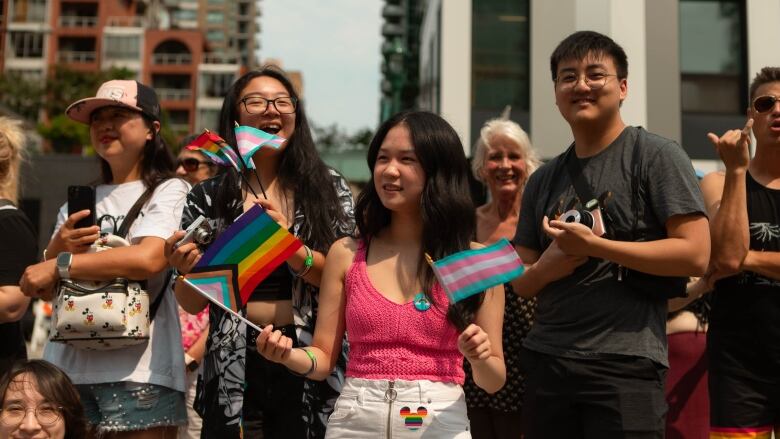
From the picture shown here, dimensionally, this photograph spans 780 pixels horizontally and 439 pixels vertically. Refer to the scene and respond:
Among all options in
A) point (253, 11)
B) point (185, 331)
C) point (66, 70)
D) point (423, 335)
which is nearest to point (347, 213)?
point (423, 335)

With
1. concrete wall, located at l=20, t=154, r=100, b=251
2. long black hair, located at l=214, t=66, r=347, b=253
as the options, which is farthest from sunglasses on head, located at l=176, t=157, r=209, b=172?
concrete wall, located at l=20, t=154, r=100, b=251

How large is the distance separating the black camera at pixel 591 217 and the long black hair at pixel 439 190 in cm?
37

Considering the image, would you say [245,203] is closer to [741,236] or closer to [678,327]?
[741,236]

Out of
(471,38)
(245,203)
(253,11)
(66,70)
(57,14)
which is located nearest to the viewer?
(245,203)

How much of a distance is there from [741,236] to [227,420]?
214cm

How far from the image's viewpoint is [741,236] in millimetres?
3557

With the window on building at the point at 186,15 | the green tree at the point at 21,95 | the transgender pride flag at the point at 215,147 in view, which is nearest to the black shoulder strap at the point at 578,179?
the transgender pride flag at the point at 215,147

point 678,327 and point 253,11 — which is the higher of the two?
point 253,11

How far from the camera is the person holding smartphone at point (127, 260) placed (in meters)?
3.76

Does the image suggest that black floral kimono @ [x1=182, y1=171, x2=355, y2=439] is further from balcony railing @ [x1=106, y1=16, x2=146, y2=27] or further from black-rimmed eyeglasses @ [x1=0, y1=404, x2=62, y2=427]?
balcony railing @ [x1=106, y1=16, x2=146, y2=27]

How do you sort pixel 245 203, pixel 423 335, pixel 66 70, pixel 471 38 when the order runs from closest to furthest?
pixel 423 335 → pixel 245 203 → pixel 471 38 → pixel 66 70

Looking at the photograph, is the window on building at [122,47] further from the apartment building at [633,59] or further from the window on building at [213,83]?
the apartment building at [633,59]

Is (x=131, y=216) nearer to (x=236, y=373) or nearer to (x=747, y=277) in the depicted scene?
(x=236, y=373)

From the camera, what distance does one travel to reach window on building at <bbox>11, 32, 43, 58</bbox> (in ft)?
263
